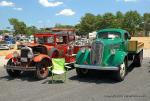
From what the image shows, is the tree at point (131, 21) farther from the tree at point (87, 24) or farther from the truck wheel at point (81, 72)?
the truck wheel at point (81, 72)

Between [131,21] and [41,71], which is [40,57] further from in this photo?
[131,21]

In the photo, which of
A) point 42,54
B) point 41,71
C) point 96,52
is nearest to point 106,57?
point 96,52

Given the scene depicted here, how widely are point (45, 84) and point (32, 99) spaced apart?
8.29ft

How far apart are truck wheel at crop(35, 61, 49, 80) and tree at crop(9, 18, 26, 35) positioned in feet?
313

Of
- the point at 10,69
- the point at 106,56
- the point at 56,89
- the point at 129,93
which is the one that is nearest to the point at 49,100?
the point at 56,89

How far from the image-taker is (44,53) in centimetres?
1412

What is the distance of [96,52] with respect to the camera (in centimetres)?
1229

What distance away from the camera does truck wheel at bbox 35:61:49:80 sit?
12656 mm

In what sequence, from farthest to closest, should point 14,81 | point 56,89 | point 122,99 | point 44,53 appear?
point 44,53, point 14,81, point 56,89, point 122,99

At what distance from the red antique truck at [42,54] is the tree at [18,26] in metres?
92.4

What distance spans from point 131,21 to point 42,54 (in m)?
93.7

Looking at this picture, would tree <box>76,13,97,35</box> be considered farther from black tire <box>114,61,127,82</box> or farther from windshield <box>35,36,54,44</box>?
black tire <box>114,61,127,82</box>

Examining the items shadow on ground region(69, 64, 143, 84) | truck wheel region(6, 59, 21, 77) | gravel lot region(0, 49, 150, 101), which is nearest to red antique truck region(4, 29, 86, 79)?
truck wheel region(6, 59, 21, 77)

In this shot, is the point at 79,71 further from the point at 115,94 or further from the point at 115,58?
the point at 115,94
